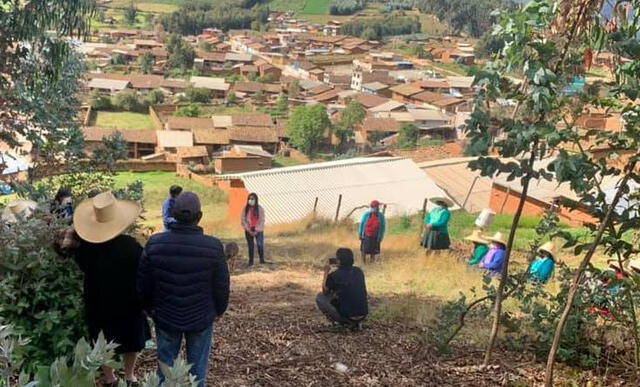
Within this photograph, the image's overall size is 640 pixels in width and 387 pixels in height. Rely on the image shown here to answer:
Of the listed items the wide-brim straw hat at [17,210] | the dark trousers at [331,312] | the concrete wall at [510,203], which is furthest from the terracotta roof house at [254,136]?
the wide-brim straw hat at [17,210]

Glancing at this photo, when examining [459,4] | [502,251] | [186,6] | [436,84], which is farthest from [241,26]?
[502,251]

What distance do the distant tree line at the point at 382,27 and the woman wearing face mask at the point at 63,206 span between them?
96203 millimetres

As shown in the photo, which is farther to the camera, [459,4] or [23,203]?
[459,4]

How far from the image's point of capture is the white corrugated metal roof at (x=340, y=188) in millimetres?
16156

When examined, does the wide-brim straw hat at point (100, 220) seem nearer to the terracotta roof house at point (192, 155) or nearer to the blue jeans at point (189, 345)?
the blue jeans at point (189, 345)

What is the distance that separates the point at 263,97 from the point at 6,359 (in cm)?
5589

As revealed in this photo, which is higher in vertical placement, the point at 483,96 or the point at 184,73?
the point at 483,96

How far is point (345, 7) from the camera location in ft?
380

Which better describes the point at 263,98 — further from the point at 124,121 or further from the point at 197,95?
the point at 124,121

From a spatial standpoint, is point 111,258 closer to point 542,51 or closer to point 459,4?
point 542,51

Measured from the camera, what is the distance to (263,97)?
186 feet

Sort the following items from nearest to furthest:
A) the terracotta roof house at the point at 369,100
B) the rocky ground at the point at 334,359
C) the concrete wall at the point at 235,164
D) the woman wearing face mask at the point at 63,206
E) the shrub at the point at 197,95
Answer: the woman wearing face mask at the point at 63,206
the rocky ground at the point at 334,359
the concrete wall at the point at 235,164
the terracotta roof house at the point at 369,100
the shrub at the point at 197,95

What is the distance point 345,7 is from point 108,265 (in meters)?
118

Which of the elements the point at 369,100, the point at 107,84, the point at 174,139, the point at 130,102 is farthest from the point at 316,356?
the point at 107,84
